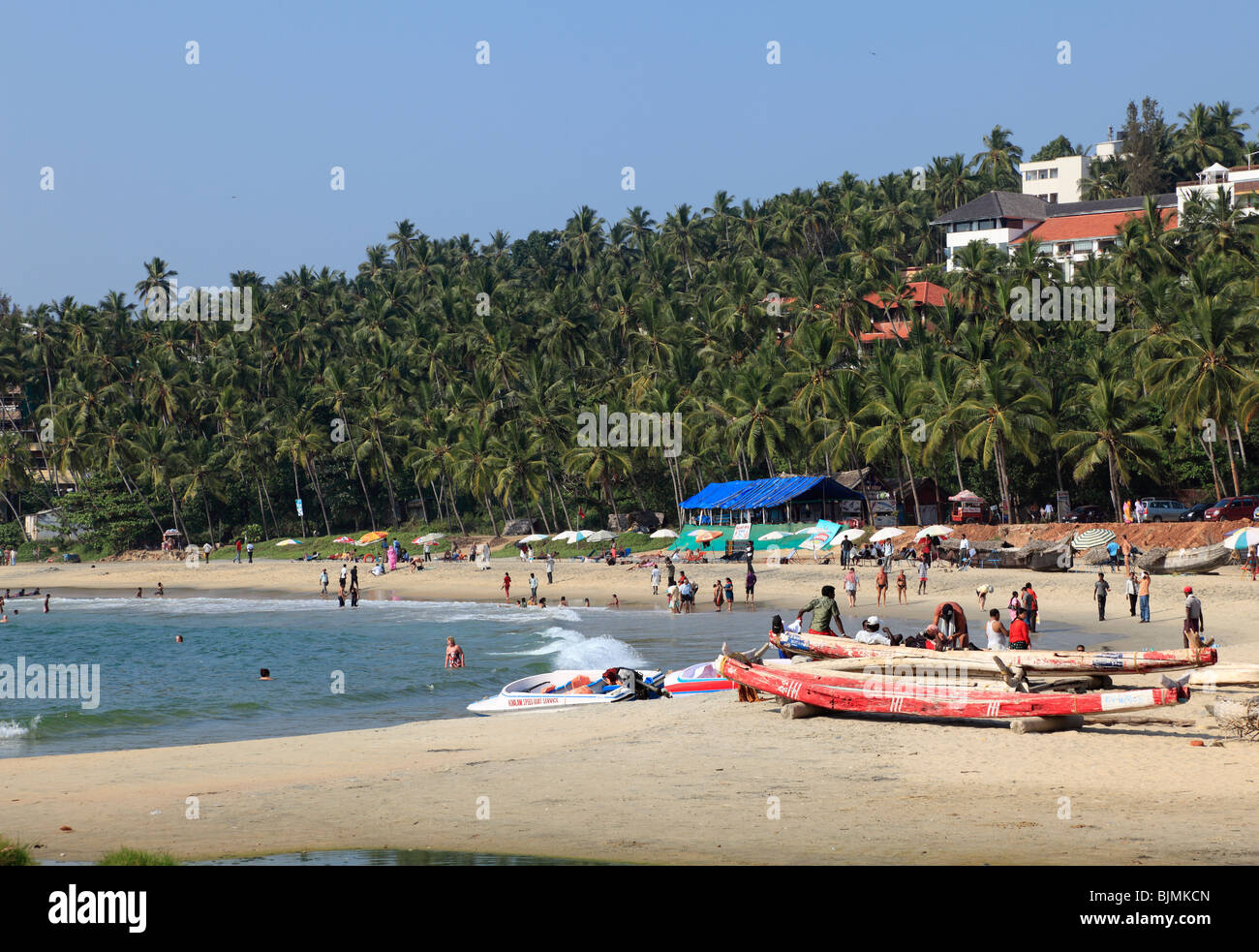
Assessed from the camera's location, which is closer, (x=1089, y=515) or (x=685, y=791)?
(x=685, y=791)

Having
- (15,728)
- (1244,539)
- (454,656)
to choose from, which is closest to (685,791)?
(15,728)

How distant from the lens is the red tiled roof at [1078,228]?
91.4 m

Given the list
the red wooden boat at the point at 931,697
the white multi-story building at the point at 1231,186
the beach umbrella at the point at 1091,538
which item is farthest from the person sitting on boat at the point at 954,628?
the white multi-story building at the point at 1231,186

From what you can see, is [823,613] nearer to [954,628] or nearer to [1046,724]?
[954,628]

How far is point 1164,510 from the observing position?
176 ft

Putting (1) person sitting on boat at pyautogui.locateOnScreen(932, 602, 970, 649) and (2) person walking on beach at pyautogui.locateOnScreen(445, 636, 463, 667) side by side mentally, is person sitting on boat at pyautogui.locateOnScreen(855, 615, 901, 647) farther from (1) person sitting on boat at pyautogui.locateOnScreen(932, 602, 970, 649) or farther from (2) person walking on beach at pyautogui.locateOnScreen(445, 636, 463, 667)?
(2) person walking on beach at pyautogui.locateOnScreen(445, 636, 463, 667)

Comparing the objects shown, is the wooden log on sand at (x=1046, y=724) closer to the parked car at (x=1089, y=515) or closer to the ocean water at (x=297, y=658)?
the ocean water at (x=297, y=658)

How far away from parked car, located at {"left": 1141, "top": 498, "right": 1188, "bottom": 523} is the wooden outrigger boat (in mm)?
12583

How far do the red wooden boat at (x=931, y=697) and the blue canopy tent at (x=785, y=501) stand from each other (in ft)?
139

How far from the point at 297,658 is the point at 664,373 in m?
44.7
